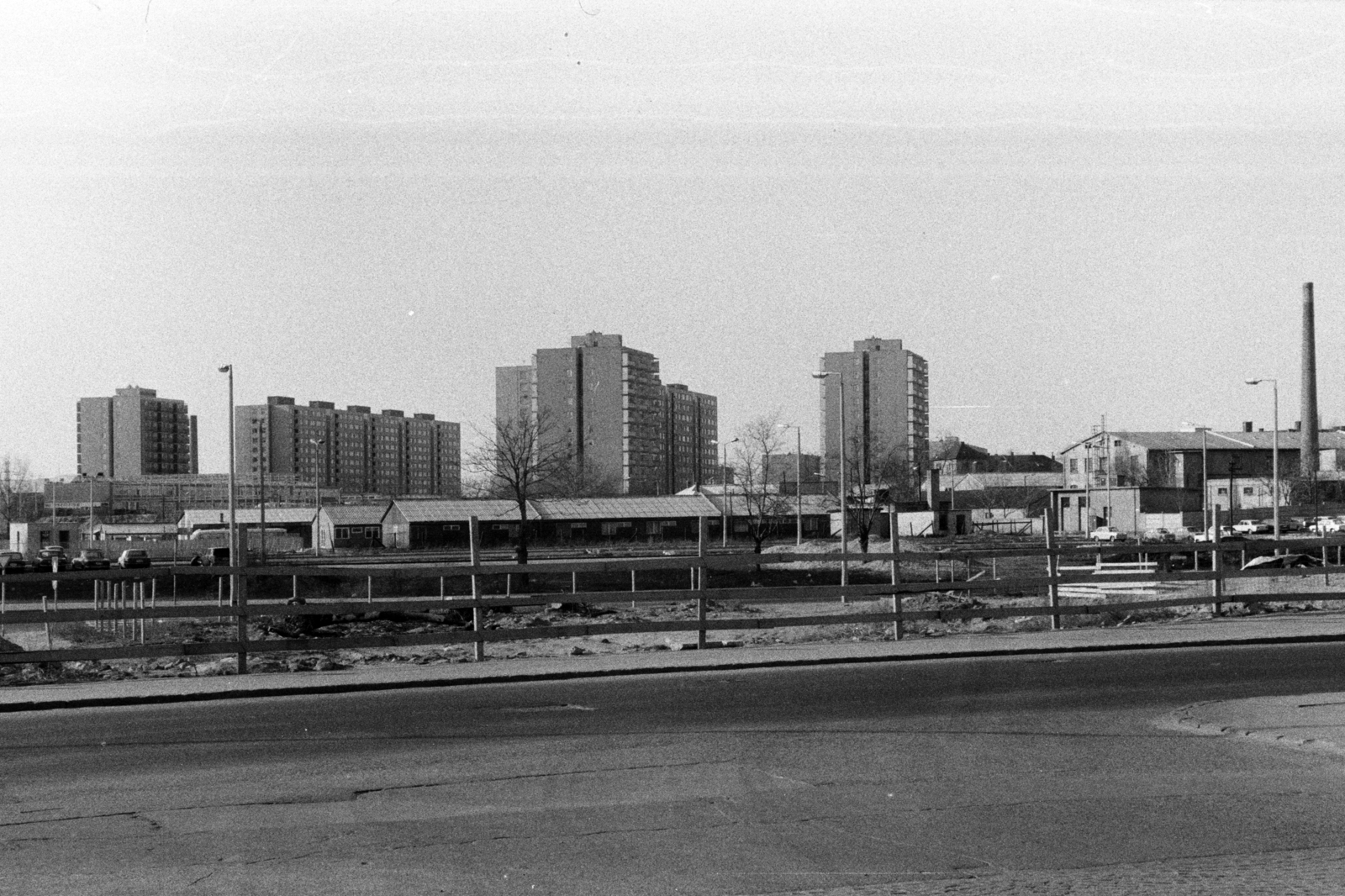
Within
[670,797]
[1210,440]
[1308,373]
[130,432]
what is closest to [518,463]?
[670,797]

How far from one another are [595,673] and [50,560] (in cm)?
6142

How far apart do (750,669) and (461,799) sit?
8.20 m

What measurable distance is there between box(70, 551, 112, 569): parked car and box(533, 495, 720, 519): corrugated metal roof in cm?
2657

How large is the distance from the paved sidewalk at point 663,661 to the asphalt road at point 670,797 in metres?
0.99

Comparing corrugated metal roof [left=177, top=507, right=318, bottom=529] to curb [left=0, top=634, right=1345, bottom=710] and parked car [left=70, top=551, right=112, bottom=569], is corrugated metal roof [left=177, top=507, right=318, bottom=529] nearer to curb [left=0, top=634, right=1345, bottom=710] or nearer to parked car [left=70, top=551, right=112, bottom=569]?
parked car [left=70, top=551, right=112, bottom=569]

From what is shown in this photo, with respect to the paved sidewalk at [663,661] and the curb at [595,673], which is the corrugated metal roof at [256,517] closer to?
the paved sidewalk at [663,661]

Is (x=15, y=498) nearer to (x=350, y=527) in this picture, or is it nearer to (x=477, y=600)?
(x=350, y=527)

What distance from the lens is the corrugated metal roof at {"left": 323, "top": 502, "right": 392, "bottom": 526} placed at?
97438 millimetres

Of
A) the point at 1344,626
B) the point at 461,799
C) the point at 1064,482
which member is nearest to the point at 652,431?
the point at 1064,482

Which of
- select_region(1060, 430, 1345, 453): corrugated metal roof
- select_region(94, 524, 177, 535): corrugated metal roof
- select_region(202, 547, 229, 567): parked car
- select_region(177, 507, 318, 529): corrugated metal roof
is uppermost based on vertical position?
select_region(1060, 430, 1345, 453): corrugated metal roof

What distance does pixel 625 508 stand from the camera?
97188 mm

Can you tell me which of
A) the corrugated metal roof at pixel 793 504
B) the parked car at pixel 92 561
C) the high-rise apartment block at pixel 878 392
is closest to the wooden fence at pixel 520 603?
the parked car at pixel 92 561

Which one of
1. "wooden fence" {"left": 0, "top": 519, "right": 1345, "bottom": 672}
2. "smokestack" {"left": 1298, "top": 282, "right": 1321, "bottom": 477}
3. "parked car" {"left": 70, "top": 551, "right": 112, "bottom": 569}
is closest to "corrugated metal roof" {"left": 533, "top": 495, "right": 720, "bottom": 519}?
"parked car" {"left": 70, "top": 551, "right": 112, "bottom": 569}

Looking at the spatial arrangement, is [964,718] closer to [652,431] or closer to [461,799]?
[461,799]
